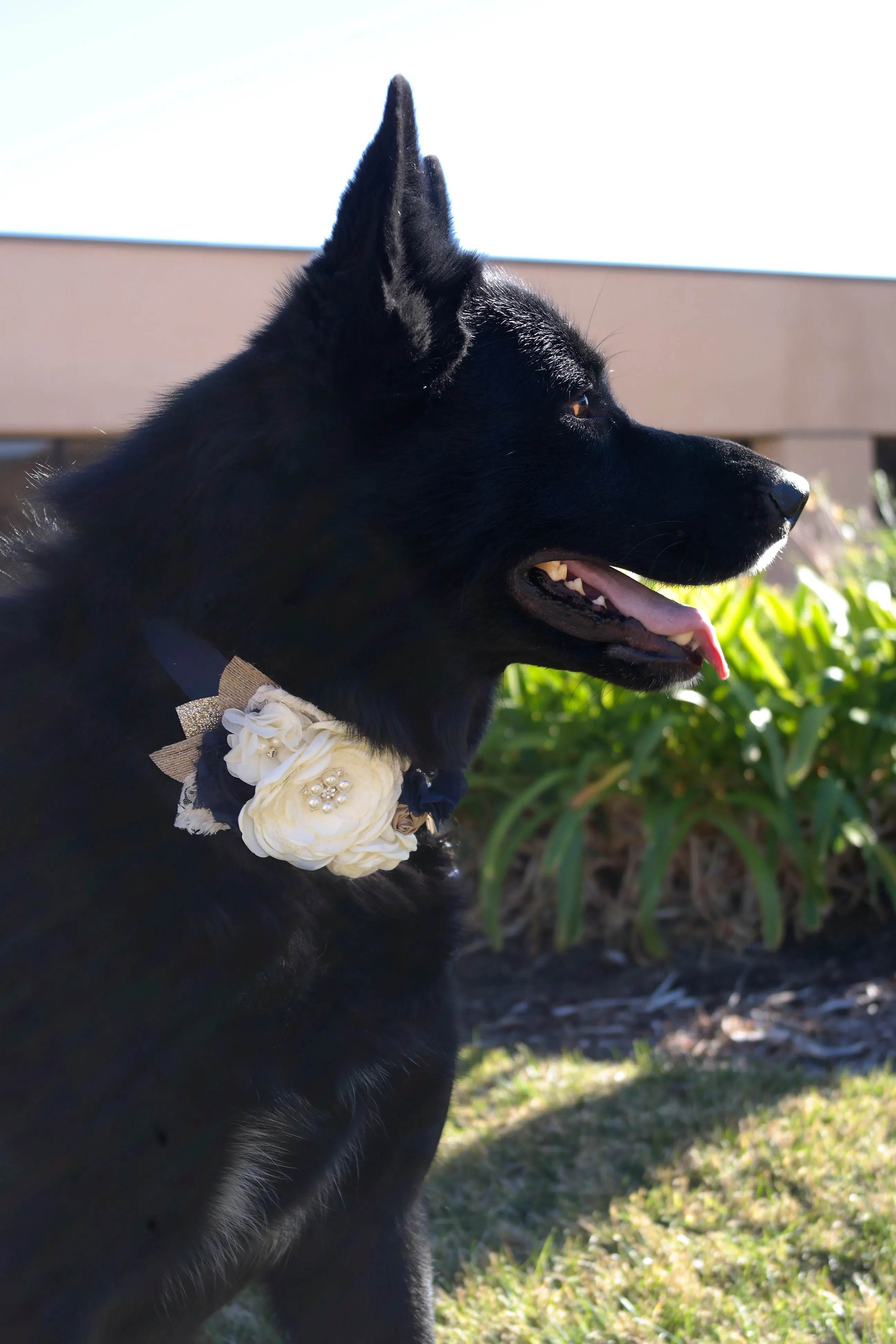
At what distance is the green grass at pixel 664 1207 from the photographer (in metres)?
2.03

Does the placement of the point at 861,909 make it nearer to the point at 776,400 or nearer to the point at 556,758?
the point at 556,758

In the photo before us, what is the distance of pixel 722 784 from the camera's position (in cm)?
398

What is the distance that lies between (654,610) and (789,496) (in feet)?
1.06

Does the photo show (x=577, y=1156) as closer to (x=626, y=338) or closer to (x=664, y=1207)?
(x=664, y=1207)

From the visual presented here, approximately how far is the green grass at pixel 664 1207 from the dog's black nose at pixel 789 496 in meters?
1.42

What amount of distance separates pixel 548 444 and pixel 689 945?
8.62ft

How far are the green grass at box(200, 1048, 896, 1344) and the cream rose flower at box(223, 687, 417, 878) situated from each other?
1.05m

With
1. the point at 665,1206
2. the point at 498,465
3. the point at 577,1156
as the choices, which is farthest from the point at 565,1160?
the point at 498,465

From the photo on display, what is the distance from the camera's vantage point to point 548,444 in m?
1.82

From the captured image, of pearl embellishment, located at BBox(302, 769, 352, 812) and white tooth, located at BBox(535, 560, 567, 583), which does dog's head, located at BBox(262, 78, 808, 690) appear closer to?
white tooth, located at BBox(535, 560, 567, 583)

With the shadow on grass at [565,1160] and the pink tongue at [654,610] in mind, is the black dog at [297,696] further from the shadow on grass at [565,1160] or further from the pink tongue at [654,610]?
the shadow on grass at [565,1160]

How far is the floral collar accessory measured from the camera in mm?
1501

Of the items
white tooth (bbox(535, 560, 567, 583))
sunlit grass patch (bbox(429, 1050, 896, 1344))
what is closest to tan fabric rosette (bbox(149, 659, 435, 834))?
white tooth (bbox(535, 560, 567, 583))

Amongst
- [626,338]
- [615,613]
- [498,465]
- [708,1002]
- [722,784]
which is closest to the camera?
[498,465]
